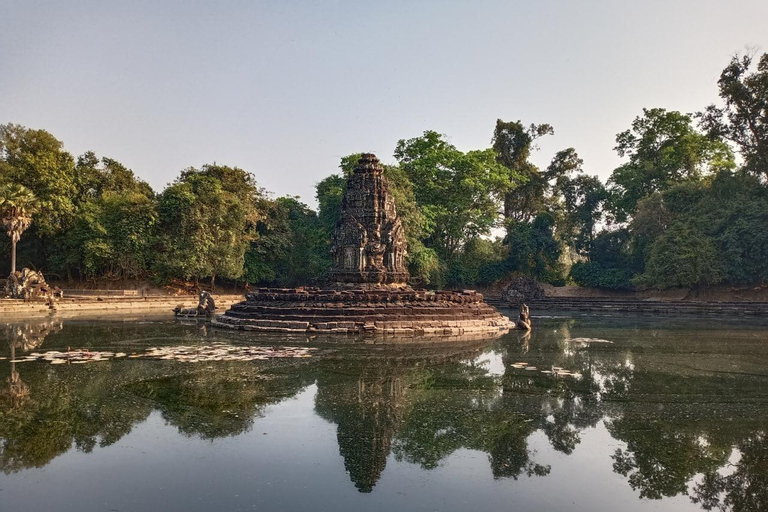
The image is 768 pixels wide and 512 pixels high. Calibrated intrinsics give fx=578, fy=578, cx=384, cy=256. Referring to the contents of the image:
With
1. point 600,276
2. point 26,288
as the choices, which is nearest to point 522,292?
point 600,276

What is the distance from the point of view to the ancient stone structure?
1880 cm

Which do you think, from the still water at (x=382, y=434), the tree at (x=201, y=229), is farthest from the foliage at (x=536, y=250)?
the still water at (x=382, y=434)

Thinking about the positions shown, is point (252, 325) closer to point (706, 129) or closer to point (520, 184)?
point (706, 129)

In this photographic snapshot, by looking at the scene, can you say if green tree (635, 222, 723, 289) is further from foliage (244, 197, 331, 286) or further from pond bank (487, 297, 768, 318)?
foliage (244, 197, 331, 286)

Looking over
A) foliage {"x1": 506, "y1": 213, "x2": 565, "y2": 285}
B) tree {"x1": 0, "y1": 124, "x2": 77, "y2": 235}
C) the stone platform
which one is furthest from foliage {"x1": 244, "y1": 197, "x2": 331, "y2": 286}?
the stone platform

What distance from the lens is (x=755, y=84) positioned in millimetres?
34281

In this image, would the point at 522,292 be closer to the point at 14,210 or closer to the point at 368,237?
the point at 368,237

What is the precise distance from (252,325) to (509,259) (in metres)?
29.9

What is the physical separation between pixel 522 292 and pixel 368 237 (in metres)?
19.2

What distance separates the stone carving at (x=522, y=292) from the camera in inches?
1560

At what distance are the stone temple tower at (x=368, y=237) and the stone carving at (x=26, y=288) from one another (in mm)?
16176

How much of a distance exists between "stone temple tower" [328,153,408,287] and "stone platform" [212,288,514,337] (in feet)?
8.93

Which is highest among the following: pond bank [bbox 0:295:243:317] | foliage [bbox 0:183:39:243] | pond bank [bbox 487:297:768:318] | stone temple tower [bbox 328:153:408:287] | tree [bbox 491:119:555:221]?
tree [bbox 491:119:555:221]

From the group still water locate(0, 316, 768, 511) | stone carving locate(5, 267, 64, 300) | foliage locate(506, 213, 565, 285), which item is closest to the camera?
still water locate(0, 316, 768, 511)
